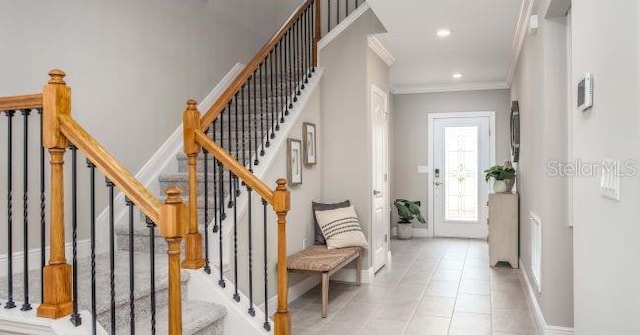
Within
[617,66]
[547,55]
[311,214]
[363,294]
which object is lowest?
[363,294]

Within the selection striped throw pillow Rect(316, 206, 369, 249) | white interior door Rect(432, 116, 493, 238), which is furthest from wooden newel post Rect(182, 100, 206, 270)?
white interior door Rect(432, 116, 493, 238)

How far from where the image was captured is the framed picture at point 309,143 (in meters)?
4.65

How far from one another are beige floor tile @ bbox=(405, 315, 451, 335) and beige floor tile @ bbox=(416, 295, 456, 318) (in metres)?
0.11

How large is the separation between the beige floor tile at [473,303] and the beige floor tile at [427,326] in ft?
1.14

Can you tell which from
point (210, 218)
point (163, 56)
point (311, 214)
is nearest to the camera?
point (210, 218)

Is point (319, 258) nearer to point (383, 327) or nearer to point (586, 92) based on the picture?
point (383, 327)

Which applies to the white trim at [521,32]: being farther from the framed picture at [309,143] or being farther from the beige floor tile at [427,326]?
the beige floor tile at [427,326]

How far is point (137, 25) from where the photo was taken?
4.05 m

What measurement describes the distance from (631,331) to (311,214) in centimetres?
363

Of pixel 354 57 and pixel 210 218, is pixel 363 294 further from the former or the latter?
pixel 354 57

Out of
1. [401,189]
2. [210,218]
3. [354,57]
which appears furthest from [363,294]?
[401,189]

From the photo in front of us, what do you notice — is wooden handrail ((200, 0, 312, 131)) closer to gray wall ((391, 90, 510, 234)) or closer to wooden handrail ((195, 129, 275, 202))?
wooden handrail ((195, 129, 275, 202))

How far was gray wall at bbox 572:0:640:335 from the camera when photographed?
4.24 ft

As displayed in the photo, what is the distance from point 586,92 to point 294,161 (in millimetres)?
2889
